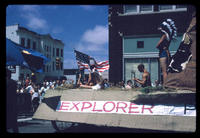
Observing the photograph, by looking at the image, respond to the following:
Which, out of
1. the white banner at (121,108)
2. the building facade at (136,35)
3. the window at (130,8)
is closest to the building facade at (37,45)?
the building facade at (136,35)

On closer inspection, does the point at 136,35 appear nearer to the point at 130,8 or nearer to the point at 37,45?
the point at 130,8

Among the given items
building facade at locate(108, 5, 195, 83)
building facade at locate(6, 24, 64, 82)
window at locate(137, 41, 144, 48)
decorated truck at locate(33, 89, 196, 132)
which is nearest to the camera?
decorated truck at locate(33, 89, 196, 132)

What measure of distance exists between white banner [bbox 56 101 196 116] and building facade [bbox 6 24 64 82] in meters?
29.6

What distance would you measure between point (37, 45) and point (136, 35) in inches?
1319

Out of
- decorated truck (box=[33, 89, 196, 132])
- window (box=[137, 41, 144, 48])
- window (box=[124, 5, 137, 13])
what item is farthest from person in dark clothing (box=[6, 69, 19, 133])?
window (box=[124, 5, 137, 13])

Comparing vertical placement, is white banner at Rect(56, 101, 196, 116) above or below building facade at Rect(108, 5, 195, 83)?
below

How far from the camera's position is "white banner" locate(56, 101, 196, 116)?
5.13 metres

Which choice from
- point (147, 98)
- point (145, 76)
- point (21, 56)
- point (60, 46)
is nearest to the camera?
point (147, 98)

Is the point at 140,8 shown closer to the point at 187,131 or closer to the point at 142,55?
the point at 142,55

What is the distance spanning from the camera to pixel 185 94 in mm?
5082

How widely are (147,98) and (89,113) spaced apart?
4.91ft

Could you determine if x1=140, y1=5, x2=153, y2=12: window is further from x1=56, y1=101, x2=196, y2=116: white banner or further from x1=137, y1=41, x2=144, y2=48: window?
x1=56, y1=101, x2=196, y2=116: white banner

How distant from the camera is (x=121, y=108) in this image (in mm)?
5562
